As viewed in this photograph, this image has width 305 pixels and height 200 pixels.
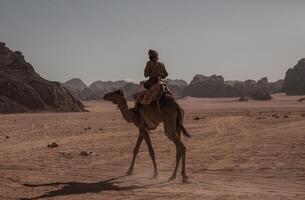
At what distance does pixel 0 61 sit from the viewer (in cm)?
7306

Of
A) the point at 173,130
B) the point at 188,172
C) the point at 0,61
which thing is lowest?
the point at 188,172

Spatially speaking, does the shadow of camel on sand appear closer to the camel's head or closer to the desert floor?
the desert floor

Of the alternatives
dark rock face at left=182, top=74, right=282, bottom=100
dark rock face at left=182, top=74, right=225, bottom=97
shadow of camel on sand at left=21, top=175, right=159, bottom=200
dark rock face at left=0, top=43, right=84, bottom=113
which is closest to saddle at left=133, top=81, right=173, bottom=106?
shadow of camel on sand at left=21, top=175, right=159, bottom=200

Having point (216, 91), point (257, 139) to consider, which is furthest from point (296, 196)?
point (216, 91)

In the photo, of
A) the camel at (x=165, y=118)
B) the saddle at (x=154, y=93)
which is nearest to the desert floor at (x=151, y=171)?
the camel at (x=165, y=118)

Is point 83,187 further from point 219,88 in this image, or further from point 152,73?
point 219,88

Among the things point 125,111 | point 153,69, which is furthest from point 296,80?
point 153,69

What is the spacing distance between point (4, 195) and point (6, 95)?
59.8 metres

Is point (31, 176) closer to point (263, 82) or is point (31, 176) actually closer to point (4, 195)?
point (4, 195)

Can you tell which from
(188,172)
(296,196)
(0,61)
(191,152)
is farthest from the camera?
(0,61)

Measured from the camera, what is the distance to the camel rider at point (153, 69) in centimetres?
1204

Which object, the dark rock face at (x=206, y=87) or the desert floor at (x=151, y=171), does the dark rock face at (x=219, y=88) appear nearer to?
the dark rock face at (x=206, y=87)

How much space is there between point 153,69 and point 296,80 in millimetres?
124399

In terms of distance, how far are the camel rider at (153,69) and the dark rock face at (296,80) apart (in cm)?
12016
